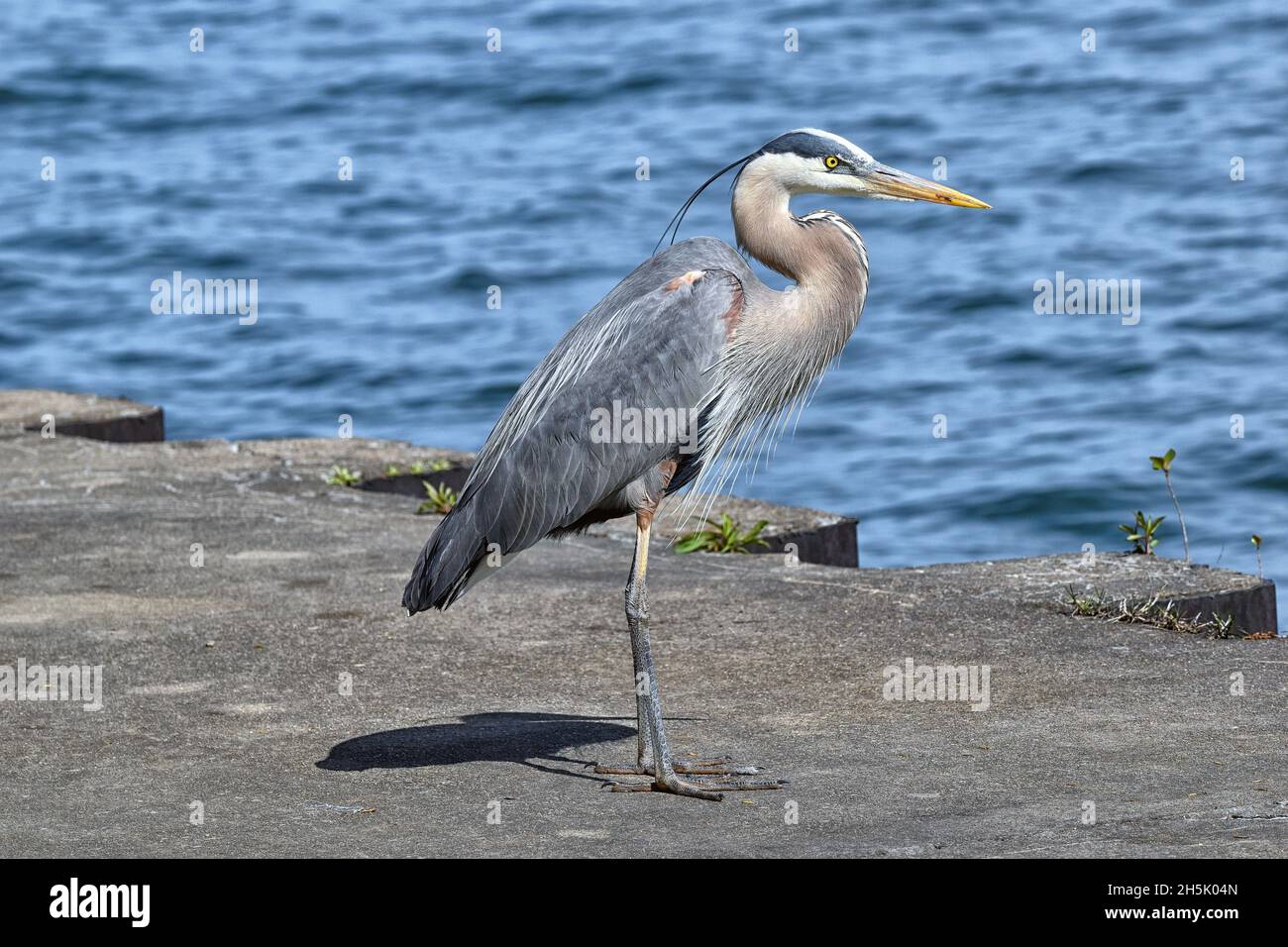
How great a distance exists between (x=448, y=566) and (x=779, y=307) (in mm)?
1339

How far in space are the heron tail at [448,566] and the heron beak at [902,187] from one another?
1663mm

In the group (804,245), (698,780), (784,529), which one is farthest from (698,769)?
(784,529)

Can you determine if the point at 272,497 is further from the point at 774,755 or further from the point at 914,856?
the point at 914,856

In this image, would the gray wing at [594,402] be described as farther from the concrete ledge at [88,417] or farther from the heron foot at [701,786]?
the concrete ledge at [88,417]

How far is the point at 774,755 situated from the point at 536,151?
818 inches

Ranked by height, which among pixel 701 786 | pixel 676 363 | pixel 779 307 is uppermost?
pixel 779 307

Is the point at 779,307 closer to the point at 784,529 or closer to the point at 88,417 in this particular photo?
the point at 784,529

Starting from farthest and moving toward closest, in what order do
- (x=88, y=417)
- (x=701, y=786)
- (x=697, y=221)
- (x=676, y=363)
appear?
1. (x=697, y=221)
2. (x=88, y=417)
3. (x=676, y=363)
4. (x=701, y=786)

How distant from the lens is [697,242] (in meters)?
6.50

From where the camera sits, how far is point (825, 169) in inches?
254

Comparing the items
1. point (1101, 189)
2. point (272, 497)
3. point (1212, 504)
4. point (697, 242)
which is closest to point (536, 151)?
point (1101, 189)

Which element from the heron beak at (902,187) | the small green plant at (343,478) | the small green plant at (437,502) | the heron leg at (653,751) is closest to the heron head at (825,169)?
the heron beak at (902,187)

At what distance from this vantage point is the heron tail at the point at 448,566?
639cm

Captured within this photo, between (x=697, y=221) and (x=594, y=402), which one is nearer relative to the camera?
(x=594, y=402)
